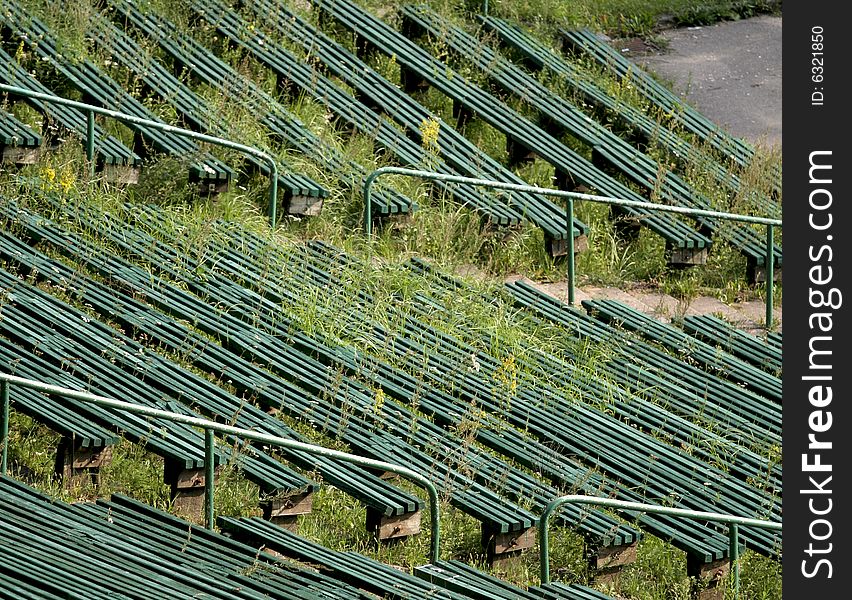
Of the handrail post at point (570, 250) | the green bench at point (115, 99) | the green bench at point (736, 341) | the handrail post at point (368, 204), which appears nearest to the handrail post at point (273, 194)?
the green bench at point (115, 99)

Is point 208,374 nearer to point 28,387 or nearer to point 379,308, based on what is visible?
point 379,308

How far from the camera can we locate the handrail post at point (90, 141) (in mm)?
14812

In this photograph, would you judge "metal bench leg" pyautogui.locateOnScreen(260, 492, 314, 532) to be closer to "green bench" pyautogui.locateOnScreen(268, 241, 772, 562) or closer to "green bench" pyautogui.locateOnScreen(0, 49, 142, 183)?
"green bench" pyautogui.locateOnScreen(268, 241, 772, 562)

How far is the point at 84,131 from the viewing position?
1541 cm

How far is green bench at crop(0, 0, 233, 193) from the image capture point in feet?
50.9

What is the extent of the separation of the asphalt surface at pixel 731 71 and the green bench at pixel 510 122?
8.53ft

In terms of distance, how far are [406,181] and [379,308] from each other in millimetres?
2394

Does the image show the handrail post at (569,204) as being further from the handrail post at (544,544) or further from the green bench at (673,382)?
the handrail post at (544,544)

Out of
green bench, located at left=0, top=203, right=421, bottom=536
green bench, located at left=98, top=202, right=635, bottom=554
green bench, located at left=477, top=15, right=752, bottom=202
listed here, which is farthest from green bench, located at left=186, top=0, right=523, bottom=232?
green bench, located at left=0, top=203, right=421, bottom=536

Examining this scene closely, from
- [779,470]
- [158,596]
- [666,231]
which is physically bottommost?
[158,596]

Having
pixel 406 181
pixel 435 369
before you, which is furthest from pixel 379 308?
pixel 406 181

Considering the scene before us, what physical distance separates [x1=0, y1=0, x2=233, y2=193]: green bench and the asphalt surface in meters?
6.54
